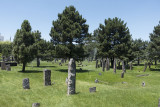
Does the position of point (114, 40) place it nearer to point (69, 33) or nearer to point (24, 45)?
point (69, 33)

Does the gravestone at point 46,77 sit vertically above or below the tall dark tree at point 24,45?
below

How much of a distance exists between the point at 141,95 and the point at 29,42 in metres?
25.4

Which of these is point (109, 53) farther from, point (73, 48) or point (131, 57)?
point (73, 48)

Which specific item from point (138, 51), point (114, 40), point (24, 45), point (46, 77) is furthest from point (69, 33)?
point (138, 51)

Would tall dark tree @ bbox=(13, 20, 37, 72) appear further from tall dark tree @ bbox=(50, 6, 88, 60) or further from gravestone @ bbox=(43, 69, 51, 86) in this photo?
gravestone @ bbox=(43, 69, 51, 86)

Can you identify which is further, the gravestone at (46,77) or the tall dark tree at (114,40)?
the tall dark tree at (114,40)

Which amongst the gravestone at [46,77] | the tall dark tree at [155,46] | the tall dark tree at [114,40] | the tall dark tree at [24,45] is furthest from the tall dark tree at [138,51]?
the gravestone at [46,77]

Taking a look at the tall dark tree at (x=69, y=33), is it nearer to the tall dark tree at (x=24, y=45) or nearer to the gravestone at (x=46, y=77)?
the tall dark tree at (x=24, y=45)

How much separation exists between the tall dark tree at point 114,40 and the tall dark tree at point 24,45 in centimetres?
2823

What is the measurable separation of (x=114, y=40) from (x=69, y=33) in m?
24.4

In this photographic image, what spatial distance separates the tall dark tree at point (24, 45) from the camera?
107 feet

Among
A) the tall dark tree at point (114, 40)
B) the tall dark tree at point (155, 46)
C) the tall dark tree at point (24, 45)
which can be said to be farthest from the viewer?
the tall dark tree at point (114, 40)

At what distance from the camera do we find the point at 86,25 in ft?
139

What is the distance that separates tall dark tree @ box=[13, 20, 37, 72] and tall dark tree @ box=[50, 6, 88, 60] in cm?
748
